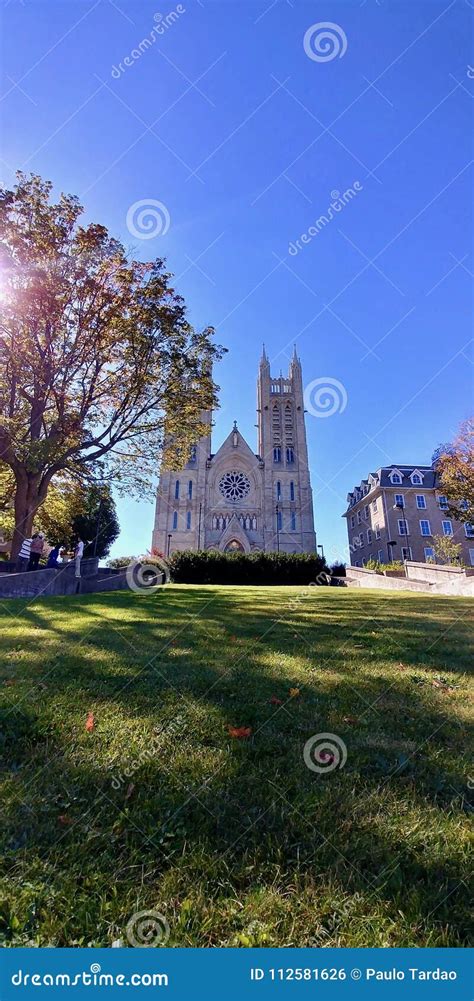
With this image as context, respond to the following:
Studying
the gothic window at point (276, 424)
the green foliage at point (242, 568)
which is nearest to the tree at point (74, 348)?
the green foliage at point (242, 568)

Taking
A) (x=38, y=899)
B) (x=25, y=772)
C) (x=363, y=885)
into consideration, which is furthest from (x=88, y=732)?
(x=363, y=885)

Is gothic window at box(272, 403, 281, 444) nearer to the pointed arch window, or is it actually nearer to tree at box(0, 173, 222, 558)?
the pointed arch window

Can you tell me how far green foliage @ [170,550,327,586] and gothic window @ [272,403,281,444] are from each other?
35224 mm

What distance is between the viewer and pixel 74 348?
17.0 metres

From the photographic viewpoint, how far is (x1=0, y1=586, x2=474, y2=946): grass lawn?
176cm

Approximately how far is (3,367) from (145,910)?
1915 centimetres

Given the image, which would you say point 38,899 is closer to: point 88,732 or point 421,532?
point 88,732

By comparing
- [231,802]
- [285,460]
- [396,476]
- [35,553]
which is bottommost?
[231,802]

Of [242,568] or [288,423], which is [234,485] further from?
[242,568]

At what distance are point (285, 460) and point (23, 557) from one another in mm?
48707

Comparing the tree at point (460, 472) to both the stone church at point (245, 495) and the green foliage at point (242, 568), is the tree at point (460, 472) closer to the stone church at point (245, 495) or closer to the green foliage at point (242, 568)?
the green foliage at point (242, 568)

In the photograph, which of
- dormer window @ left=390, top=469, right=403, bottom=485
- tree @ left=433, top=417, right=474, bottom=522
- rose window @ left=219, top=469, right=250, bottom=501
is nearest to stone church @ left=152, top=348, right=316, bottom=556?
rose window @ left=219, top=469, right=250, bottom=501

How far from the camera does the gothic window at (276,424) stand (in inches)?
2510

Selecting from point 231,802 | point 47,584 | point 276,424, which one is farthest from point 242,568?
point 276,424
